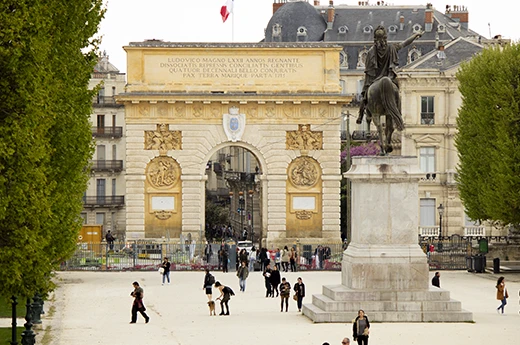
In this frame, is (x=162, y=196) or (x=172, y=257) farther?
(x=162, y=196)

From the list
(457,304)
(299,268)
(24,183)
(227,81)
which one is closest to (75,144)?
(24,183)

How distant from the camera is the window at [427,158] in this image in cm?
6514

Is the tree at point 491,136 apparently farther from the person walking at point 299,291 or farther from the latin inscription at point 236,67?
the person walking at point 299,291

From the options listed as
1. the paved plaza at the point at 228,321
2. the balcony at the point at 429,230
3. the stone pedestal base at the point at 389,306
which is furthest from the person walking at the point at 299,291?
the balcony at the point at 429,230

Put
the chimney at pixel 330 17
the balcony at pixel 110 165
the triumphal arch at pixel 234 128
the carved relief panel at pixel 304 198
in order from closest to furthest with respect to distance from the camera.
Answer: the triumphal arch at pixel 234 128 < the carved relief panel at pixel 304 198 < the balcony at pixel 110 165 < the chimney at pixel 330 17

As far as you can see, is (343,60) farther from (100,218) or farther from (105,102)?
(100,218)

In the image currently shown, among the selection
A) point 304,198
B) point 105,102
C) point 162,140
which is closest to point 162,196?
point 162,140

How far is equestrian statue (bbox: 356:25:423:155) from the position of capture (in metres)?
28.9

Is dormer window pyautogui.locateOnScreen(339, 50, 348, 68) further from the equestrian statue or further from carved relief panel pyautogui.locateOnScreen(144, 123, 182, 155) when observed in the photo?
the equestrian statue

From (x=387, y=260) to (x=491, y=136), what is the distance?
2116 cm

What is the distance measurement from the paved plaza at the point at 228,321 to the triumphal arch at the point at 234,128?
1273cm

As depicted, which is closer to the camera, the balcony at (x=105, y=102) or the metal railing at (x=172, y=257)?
the metal railing at (x=172, y=257)

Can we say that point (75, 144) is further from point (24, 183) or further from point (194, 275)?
point (194, 275)

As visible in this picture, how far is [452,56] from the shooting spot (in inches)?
2635
